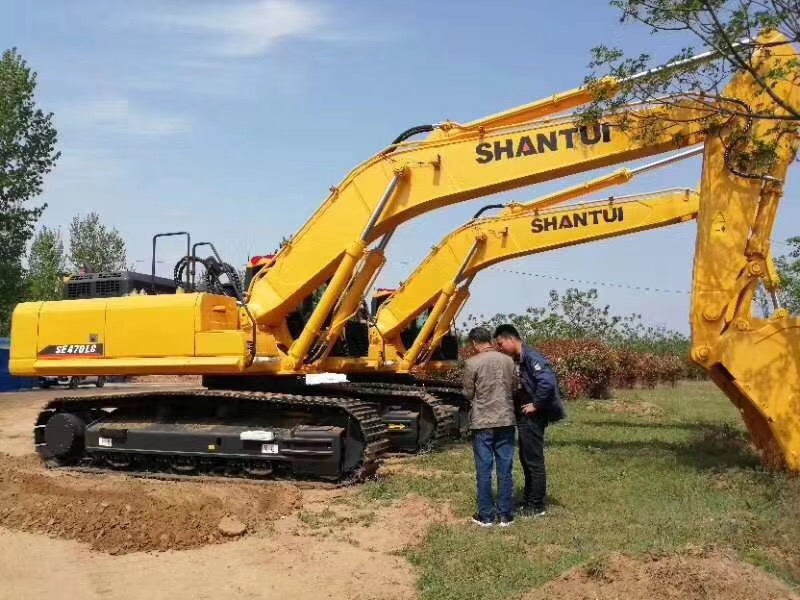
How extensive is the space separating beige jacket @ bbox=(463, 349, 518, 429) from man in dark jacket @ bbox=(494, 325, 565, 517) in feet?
0.95

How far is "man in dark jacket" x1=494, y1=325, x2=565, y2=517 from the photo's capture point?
753 centimetres

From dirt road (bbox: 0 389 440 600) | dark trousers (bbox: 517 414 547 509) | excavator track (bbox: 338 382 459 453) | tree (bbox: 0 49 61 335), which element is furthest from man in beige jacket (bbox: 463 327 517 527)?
tree (bbox: 0 49 61 335)

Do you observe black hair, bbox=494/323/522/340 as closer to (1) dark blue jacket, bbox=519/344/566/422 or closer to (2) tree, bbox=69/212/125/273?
(1) dark blue jacket, bbox=519/344/566/422

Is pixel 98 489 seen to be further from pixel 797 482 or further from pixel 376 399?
pixel 797 482

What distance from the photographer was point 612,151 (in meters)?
9.12

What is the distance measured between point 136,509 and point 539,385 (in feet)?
12.3

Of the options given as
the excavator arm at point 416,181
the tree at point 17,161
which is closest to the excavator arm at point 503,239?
the excavator arm at point 416,181

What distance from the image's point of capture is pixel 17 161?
107 feet

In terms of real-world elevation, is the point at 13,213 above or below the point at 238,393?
above

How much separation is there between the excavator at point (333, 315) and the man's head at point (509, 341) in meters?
1.88

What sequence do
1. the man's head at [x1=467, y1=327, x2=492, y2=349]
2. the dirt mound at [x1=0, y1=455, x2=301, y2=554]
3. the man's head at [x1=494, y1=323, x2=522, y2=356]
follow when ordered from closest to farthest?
the dirt mound at [x1=0, y1=455, x2=301, y2=554]
the man's head at [x1=467, y1=327, x2=492, y2=349]
the man's head at [x1=494, y1=323, x2=522, y2=356]

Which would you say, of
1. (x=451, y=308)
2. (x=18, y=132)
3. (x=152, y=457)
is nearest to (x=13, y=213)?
(x=18, y=132)

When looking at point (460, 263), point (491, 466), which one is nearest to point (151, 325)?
point (491, 466)

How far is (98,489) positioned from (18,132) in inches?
1102
